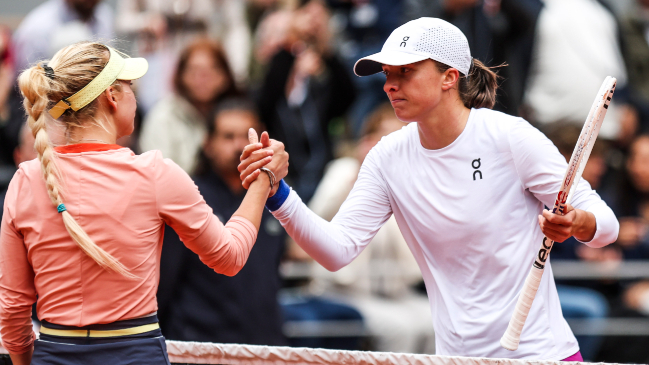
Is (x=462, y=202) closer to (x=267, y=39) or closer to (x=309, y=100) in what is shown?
(x=309, y=100)

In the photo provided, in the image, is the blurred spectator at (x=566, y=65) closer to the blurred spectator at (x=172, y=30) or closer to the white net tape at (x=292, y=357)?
the blurred spectator at (x=172, y=30)

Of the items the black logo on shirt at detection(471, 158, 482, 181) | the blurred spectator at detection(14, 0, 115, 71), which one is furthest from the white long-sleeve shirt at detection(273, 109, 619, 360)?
the blurred spectator at detection(14, 0, 115, 71)

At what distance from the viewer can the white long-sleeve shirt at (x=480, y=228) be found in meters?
3.17

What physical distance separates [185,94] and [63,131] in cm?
374

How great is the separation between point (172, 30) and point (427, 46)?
4999 mm

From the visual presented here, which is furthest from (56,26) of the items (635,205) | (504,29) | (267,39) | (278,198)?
(635,205)

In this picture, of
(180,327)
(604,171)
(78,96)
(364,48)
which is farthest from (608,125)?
(78,96)

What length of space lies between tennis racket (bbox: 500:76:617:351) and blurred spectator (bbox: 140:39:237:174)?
3739 millimetres

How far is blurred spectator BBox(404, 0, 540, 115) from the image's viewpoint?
6645 mm

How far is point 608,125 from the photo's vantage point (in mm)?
7484

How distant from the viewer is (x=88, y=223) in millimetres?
2525

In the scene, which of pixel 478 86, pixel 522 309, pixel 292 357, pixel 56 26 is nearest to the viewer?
pixel 522 309

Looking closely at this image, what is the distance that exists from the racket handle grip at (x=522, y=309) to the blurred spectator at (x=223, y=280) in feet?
7.78

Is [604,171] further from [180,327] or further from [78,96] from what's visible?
[78,96]
